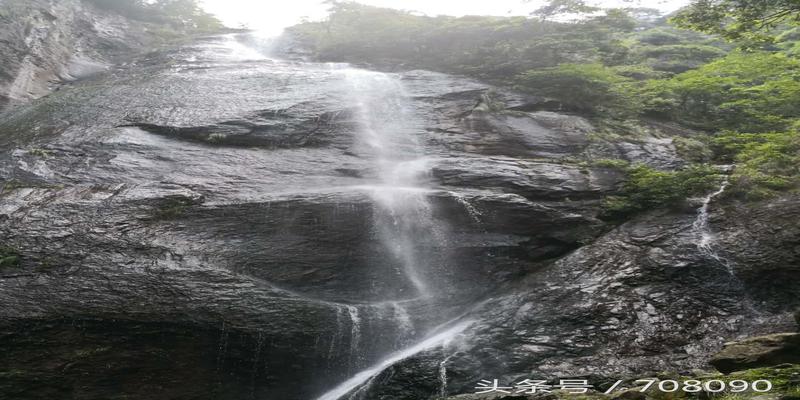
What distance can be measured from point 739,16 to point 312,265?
29.3ft

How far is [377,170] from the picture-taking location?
11.3 m

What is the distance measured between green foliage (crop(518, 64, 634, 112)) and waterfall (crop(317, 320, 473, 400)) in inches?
331

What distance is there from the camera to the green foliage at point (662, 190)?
31.6 ft

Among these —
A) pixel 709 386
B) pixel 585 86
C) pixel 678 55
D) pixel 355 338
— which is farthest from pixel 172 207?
pixel 678 55

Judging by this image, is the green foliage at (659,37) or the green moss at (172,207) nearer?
the green moss at (172,207)

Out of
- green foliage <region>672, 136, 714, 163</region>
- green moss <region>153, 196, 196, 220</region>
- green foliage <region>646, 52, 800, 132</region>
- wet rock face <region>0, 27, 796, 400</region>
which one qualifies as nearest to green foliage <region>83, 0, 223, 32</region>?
wet rock face <region>0, 27, 796, 400</region>

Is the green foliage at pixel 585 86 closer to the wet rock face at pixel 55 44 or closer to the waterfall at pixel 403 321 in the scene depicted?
the waterfall at pixel 403 321

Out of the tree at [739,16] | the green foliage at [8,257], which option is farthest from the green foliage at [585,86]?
the green foliage at [8,257]

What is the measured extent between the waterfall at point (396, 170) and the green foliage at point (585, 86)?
3.96m

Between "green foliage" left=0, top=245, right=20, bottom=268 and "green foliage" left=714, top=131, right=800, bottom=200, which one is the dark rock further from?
"green foliage" left=0, top=245, right=20, bottom=268

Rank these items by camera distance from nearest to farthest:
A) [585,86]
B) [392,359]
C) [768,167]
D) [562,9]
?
[392,359] < [768,167] < [585,86] < [562,9]

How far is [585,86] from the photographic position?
14.3 m

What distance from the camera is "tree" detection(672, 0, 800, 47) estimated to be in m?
8.99

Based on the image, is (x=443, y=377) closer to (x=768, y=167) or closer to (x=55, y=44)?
(x=768, y=167)
